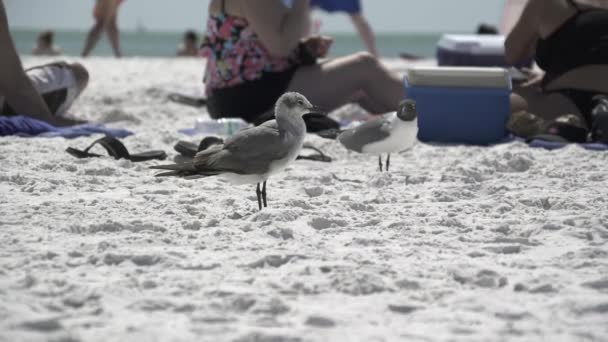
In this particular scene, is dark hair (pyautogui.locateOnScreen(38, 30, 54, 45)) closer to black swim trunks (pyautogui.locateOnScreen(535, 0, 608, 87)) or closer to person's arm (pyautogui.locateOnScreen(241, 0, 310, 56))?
person's arm (pyautogui.locateOnScreen(241, 0, 310, 56))

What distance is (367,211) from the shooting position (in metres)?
2.61

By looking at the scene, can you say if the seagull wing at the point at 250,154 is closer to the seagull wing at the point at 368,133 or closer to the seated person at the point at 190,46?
the seagull wing at the point at 368,133

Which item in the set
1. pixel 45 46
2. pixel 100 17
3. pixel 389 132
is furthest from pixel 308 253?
pixel 45 46

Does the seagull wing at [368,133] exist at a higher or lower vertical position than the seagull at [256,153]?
lower

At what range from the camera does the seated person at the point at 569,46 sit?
4078mm

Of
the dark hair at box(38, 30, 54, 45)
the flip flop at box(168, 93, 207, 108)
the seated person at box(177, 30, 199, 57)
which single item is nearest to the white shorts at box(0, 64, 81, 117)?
the flip flop at box(168, 93, 207, 108)

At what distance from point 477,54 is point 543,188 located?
2901mm

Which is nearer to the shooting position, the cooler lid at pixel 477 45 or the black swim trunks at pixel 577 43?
the black swim trunks at pixel 577 43

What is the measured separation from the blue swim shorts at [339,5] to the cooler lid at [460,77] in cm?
464

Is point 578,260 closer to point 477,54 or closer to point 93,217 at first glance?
point 93,217

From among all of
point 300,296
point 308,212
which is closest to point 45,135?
point 308,212

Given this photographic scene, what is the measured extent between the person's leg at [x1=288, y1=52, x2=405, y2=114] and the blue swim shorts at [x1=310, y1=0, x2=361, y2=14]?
4.26 metres

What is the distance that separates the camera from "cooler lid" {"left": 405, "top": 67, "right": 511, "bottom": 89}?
408 cm

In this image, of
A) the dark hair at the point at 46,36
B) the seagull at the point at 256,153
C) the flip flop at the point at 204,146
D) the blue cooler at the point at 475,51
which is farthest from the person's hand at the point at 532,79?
the dark hair at the point at 46,36
